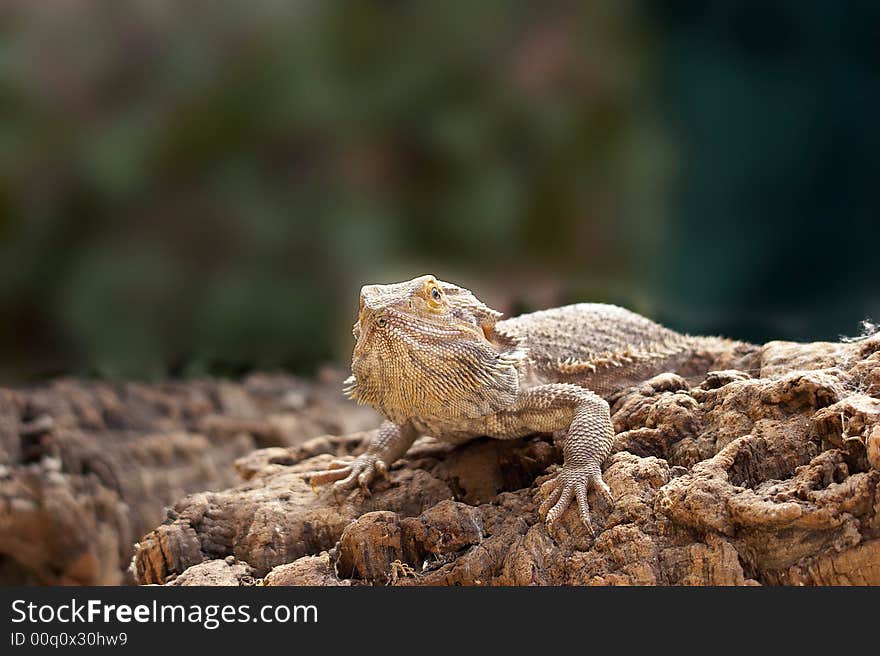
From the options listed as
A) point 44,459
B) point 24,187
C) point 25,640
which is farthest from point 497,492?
point 44,459

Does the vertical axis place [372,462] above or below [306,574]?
above

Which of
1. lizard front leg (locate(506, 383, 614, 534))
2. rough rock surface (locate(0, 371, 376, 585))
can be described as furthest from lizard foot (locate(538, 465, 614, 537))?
rough rock surface (locate(0, 371, 376, 585))

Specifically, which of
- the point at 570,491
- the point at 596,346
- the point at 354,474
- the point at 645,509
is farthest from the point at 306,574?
the point at 596,346

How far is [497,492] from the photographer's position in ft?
6.23

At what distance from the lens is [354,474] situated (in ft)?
6.64

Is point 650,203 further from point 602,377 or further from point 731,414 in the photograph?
point 731,414

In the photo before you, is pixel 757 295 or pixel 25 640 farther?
pixel 757 295

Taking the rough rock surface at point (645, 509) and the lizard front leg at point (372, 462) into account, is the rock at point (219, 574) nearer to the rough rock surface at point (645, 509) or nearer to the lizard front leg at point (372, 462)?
the rough rock surface at point (645, 509)

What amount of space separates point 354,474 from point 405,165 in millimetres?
877

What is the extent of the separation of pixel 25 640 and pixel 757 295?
1.86 m

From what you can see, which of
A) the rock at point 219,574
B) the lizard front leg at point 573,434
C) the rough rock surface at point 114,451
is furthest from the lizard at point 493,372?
the rough rock surface at point 114,451

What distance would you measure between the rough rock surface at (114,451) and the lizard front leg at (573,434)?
166cm

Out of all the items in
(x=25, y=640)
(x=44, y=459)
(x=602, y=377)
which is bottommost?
(x=25, y=640)

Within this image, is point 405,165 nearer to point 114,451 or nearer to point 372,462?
point 372,462
